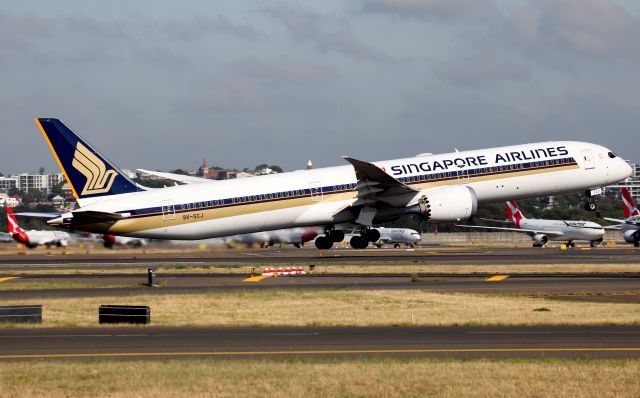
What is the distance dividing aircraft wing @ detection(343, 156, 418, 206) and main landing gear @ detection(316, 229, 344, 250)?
138 inches

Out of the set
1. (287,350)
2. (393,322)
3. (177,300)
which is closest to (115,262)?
(177,300)

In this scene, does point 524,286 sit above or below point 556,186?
below

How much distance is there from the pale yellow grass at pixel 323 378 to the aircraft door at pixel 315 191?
39.3 metres

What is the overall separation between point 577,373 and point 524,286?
2432cm

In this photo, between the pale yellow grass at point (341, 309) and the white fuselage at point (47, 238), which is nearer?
the pale yellow grass at point (341, 309)

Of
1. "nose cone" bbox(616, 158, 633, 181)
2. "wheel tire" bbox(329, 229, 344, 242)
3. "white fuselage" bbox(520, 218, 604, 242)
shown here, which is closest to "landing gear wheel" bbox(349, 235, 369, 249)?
"wheel tire" bbox(329, 229, 344, 242)

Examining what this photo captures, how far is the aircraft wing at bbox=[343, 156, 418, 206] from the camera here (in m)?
60.3

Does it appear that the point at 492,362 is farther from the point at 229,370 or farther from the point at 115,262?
the point at 115,262

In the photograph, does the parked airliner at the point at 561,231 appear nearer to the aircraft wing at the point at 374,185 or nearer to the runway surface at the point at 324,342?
the aircraft wing at the point at 374,185

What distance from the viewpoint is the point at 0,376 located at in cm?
2123

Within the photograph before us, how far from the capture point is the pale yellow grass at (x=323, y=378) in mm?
19625

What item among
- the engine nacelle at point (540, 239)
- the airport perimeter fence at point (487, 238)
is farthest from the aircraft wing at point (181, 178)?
the airport perimeter fence at point (487, 238)

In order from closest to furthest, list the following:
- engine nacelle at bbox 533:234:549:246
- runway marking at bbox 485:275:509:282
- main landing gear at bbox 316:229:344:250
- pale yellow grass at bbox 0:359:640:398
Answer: pale yellow grass at bbox 0:359:640:398 < runway marking at bbox 485:275:509:282 < main landing gear at bbox 316:229:344:250 < engine nacelle at bbox 533:234:549:246

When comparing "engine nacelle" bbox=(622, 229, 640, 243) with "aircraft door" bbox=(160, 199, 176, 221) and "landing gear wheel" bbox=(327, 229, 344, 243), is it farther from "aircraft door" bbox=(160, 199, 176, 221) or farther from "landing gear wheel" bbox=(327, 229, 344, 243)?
"aircraft door" bbox=(160, 199, 176, 221)
